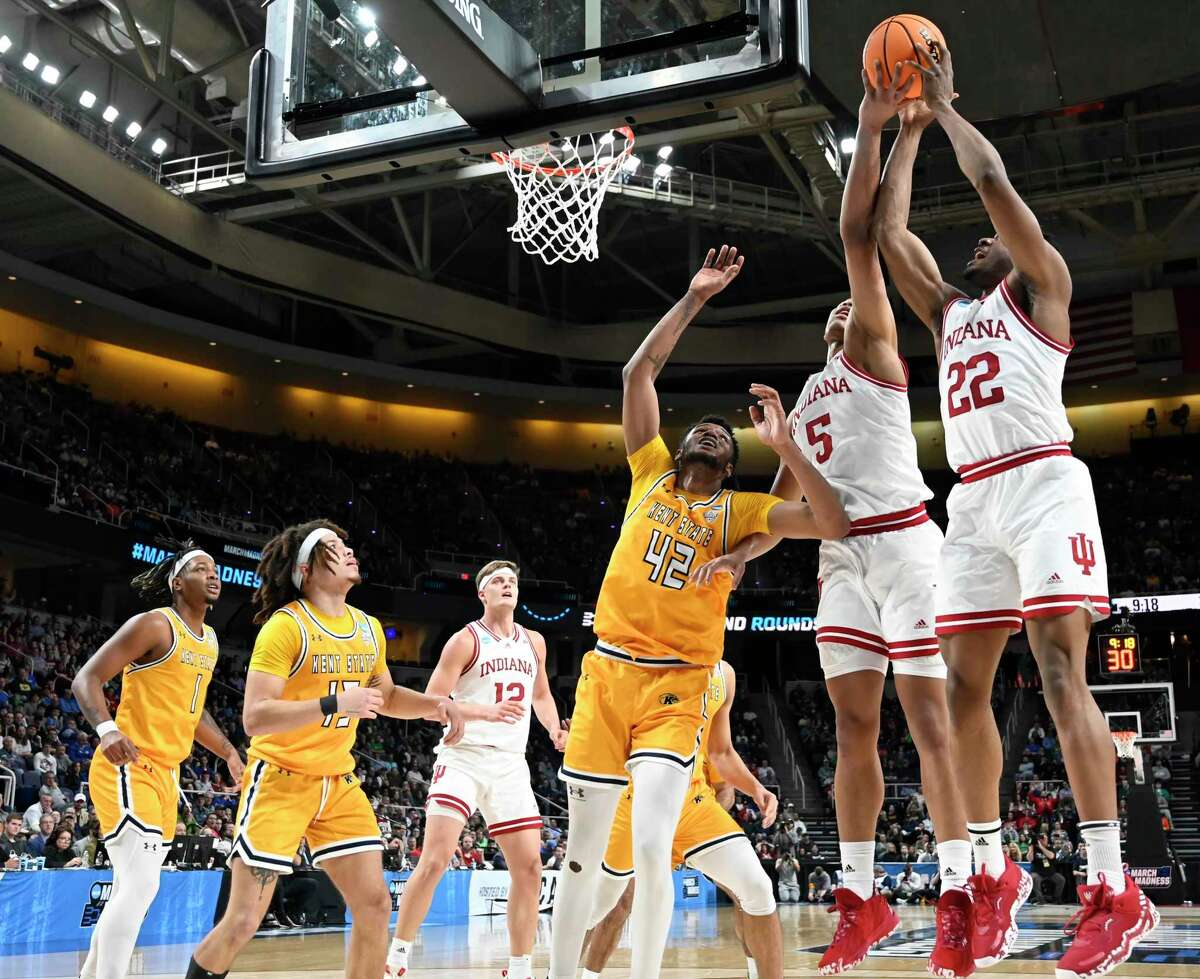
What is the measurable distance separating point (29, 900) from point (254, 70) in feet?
27.9

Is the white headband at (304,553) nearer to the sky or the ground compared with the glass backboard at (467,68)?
nearer to the ground

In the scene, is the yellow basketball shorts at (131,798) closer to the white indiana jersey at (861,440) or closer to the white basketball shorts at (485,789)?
the white basketball shorts at (485,789)

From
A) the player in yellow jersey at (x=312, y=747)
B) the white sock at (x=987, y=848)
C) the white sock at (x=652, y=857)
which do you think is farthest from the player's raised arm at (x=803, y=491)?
the player in yellow jersey at (x=312, y=747)

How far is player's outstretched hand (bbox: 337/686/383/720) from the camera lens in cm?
526

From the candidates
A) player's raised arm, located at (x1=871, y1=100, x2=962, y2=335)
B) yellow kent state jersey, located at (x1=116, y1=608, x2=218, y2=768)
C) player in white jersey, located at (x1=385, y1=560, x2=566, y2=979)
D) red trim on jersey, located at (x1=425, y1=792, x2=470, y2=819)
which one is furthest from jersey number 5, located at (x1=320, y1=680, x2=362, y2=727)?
player's raised arm, located at (x1=871, y1=100, x2=962, y2=335)

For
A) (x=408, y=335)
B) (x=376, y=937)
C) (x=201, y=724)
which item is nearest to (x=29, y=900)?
(x=201, y=724)

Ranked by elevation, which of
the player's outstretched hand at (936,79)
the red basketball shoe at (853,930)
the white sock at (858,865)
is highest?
the player's outstretched hand at (936,79)

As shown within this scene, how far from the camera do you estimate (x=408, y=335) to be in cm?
3206

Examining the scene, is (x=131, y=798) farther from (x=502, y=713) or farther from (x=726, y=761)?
(x=726, y=761)

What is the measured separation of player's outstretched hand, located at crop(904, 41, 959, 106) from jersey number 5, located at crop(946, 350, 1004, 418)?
105 centimetres

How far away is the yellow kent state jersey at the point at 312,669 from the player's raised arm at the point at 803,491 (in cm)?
196

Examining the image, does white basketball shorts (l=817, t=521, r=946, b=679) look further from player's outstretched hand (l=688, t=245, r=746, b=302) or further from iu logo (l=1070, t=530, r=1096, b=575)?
player's outstretched hand (l=688, t=245, r=746, b=302)

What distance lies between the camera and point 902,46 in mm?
5023

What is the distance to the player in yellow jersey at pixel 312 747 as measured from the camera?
526cm
